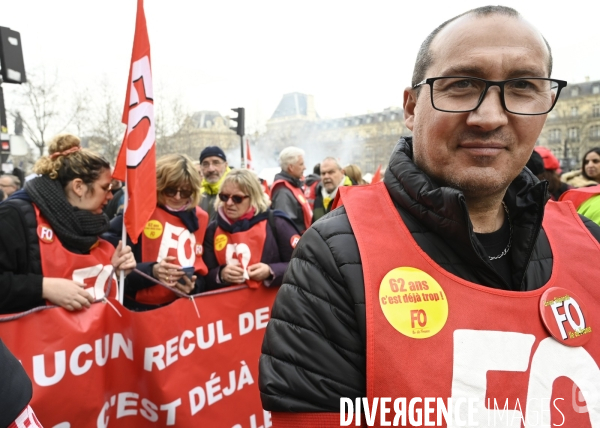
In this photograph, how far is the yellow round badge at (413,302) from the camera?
1159 mm

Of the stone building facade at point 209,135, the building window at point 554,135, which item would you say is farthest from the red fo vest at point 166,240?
the building window at point 554,135

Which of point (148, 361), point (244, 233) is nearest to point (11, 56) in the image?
point (244, 233)

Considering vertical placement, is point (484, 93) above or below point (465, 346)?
above

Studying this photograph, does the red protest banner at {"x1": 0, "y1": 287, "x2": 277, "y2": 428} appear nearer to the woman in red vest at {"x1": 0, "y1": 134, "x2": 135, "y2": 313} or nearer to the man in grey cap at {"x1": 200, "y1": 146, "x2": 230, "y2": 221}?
the woman in red vest at {"x1": 0, "y1": 134, "x2": 135, "y2": 313}

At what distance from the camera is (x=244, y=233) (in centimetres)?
383

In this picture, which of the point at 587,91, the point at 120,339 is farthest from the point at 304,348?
the point at 587,91

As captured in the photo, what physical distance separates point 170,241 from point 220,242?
43cm

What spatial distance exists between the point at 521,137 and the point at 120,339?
2.36 metres

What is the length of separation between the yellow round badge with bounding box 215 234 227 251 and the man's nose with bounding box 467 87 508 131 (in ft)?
9.23

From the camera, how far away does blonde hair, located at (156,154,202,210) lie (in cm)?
371

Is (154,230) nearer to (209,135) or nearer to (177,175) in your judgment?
(177,175)

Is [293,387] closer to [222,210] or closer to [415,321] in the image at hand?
[415,321]

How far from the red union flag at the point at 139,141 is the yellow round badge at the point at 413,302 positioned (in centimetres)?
232

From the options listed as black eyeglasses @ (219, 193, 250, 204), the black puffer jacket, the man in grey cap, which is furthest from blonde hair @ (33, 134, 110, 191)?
the man in grey cap
